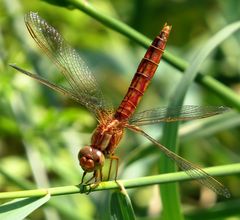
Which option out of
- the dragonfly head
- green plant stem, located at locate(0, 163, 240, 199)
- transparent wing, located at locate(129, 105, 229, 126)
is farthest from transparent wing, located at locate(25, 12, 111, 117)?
green plant stem, located at locate(0, 163, 240, 199)

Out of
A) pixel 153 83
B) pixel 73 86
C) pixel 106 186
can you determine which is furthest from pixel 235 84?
pixel 106 186

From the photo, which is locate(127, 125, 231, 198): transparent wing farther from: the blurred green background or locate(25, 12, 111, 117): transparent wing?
locate(25, 12, 111, 117): transparent wing

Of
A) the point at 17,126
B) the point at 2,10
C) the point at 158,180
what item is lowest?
the point at 158,180

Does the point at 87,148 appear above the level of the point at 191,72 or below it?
below

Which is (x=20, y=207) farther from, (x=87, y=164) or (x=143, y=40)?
(x=143, y=40)

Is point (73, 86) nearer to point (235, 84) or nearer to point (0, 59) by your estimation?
point (0, 59)

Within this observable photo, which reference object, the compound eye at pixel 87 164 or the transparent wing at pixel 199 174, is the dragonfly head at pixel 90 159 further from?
the transparent wing at pixel 199 174
